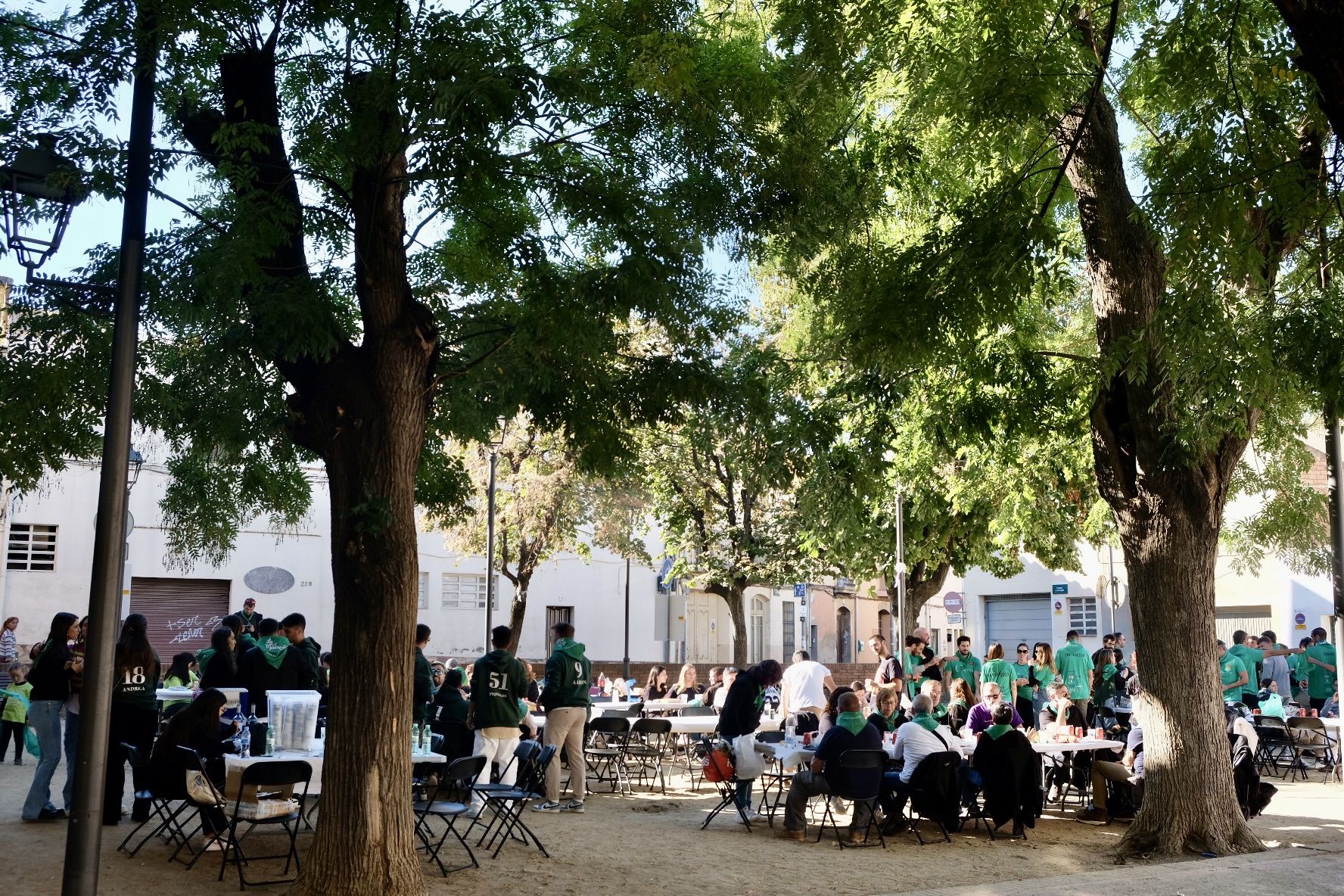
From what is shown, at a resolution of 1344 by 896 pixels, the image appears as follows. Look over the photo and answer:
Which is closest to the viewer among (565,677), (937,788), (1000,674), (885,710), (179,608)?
(937,788)

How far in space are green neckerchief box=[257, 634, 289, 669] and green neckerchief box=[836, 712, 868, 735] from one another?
5384mm

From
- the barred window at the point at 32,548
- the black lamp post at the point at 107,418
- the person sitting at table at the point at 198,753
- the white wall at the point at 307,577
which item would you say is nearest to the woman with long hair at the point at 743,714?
the person sitting at table at the point at 198,753

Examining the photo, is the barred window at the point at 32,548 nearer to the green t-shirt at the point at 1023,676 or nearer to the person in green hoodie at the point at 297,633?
the person in green hoodie at the point at 297,633

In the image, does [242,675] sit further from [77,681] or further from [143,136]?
[143,136]

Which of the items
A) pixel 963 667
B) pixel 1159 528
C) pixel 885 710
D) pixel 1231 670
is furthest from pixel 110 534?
pixel 1231 670

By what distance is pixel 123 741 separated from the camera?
11.2 metres

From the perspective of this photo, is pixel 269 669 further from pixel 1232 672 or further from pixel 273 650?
pixel 1232 672

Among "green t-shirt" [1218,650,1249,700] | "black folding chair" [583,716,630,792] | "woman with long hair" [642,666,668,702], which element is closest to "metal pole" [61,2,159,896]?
"black folding chair" [583,716,630,792]

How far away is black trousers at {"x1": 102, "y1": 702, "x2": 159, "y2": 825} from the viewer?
11.1 metres

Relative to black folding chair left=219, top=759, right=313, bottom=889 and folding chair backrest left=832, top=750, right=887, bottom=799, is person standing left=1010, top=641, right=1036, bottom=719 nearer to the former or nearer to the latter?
folding chair backrest left=832, top=750, right=887, bottom=799

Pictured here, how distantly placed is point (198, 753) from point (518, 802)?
403 centimetres

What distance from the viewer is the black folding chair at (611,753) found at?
14414 millimetres

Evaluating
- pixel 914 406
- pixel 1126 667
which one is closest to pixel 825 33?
pixel 914 406

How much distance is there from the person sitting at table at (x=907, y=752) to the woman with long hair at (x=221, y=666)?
6.50m
